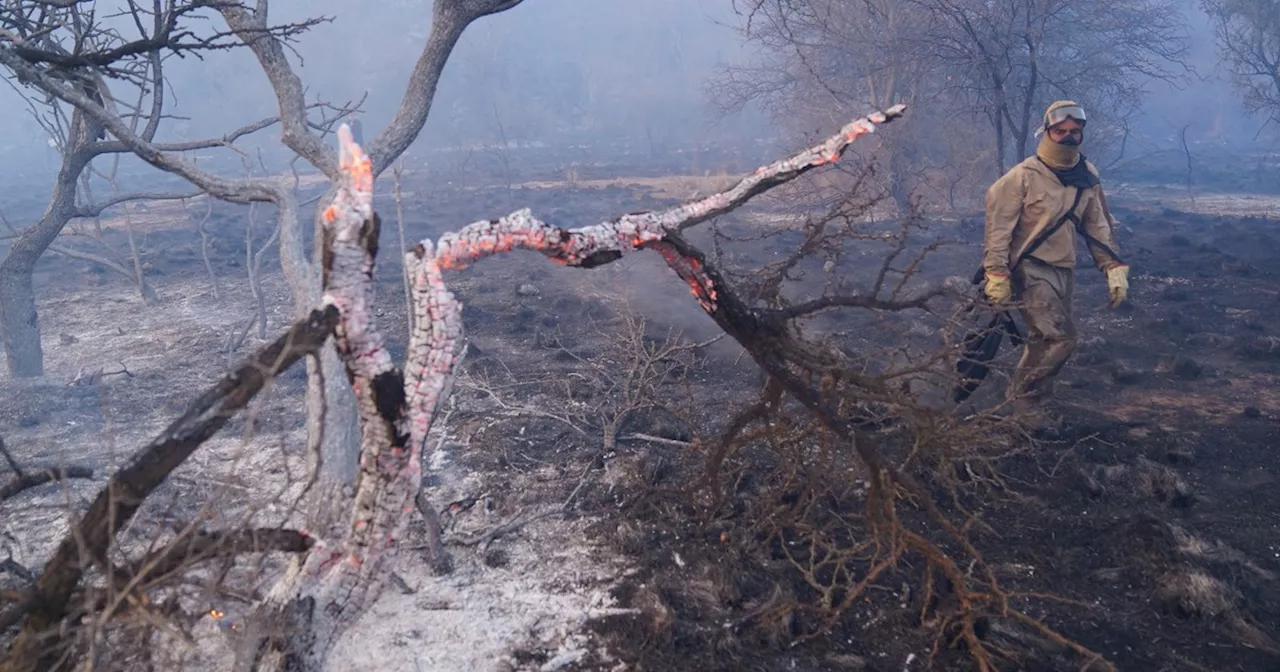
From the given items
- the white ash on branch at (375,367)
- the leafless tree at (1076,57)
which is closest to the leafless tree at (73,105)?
the white ash on branch at (375,367)

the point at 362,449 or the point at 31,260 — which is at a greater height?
the point at 31,260

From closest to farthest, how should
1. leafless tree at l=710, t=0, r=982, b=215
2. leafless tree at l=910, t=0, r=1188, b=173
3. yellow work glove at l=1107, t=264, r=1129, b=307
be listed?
yellow work glove at l=1107, t=264, r=1129, b=307 < leafless tree at l=910, t=0, r=1188, b=173 < leafless tree at l=710, t=0, r=982, b=215

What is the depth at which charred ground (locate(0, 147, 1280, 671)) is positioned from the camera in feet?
11.8

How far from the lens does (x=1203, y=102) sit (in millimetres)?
40688

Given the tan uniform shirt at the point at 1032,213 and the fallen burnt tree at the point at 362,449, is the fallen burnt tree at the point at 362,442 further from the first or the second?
the tan uniform shirt at the point at 1032,213

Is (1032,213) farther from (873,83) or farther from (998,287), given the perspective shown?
(873,83)

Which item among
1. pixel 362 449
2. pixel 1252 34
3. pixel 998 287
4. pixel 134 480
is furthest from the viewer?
pixel 1252 34

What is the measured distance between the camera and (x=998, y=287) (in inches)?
207

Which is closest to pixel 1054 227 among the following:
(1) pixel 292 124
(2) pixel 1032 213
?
(2) pixel 1032 213

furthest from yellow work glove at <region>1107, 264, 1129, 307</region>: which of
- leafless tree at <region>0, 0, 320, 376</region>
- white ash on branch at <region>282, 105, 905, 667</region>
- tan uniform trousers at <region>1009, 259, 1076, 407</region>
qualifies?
leafless tree at <region>0, 0, 320, 376</region>

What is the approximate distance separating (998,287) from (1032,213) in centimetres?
58

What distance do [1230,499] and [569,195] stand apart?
16456 millimetres

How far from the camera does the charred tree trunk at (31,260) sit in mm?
7367

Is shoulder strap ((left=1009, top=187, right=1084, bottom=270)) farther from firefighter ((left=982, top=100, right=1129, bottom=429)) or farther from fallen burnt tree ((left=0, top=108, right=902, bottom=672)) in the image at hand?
fallen burnt tree ((left=0, top=108, right=902, bottom=672))
